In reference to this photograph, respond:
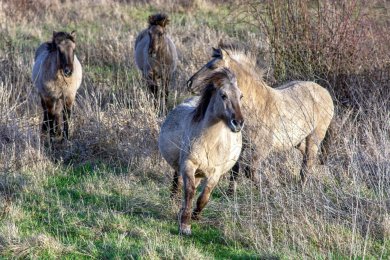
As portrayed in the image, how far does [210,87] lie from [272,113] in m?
1.61

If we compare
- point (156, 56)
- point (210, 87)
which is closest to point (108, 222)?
point (210, 87)

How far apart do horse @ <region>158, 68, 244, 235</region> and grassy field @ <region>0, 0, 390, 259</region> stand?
0.28m

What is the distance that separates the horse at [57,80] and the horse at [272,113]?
9.57 feet

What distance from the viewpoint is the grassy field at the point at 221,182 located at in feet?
20.1

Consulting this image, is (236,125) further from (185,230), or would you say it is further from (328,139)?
(328,139)

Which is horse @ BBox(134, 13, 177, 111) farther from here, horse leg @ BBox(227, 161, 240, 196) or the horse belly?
the horse belly

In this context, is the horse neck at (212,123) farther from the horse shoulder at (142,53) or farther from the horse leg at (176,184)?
the horse shoulder at (142,53)

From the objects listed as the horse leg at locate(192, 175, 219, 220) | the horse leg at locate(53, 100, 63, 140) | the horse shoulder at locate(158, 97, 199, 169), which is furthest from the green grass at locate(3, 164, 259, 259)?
the horse leg at locate(53, 100, 63, 140)

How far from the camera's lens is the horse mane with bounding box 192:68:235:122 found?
6.81 m

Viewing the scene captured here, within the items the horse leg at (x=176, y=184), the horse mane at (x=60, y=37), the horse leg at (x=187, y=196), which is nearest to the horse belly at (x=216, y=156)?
the horse leg at (x=187, y=196)

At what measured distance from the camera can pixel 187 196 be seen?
21.9ft

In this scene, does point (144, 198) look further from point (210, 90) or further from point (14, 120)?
point (14, 120)

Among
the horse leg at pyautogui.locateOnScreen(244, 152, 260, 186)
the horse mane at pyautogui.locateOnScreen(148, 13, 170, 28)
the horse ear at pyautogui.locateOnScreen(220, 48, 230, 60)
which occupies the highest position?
the horse ear at pyautogui.locateOnScreen(220, 48, 230, 60)

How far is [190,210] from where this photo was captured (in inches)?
261
